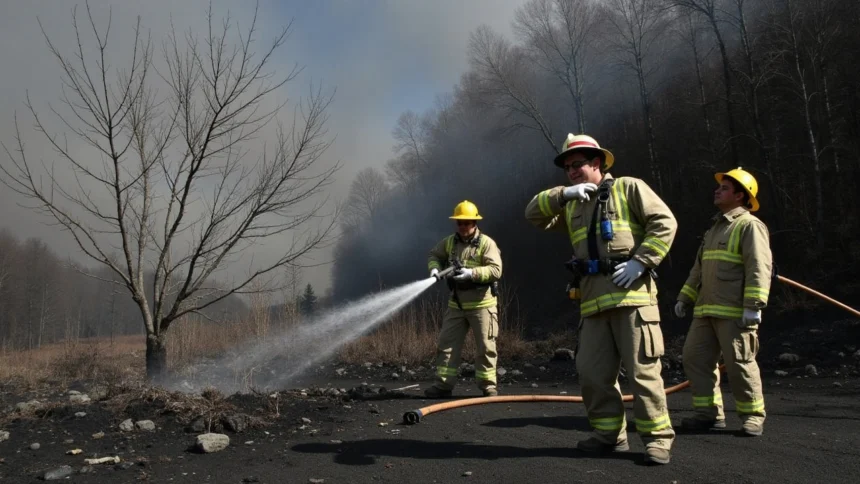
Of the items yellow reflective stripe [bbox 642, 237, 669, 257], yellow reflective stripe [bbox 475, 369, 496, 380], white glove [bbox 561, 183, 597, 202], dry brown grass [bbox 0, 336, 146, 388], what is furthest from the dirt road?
dry brown grass [bbox 0, 336, 146, 388]

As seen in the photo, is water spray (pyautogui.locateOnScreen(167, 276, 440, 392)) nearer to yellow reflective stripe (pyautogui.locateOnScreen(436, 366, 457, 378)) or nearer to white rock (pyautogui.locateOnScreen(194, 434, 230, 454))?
yellow reflective stripe (pyautogui.locateOnScreen(436, 366, 457, 378))

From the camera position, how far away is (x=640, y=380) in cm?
392

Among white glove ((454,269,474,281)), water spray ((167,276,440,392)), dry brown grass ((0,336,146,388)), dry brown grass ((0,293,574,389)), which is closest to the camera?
white glove ((454,269,474,281))

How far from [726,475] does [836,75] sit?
760 inches

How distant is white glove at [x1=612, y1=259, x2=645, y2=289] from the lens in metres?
3.94

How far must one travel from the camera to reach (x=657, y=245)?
3965mm

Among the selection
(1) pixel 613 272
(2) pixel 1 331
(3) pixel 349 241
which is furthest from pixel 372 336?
(2) pixel 1 331

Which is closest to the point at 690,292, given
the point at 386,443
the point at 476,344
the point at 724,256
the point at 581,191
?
the point at 724,256

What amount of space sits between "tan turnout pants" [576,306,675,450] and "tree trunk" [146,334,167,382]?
5.33 metres

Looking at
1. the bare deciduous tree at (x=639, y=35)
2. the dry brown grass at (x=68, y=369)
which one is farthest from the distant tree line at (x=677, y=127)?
the dry brown grass at (x=68, y=369)

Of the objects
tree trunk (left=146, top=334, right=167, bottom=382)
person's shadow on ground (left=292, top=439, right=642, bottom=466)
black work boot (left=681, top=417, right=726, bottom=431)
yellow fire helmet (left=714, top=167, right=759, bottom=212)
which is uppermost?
yellow fire helmet (left=714, top=167, right=759, bottom=212)

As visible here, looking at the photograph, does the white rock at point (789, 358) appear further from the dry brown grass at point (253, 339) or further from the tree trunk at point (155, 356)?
the tree trunk at point (155, 356)

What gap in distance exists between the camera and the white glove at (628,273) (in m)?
3.94

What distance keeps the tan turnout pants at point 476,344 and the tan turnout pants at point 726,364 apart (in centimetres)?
230
